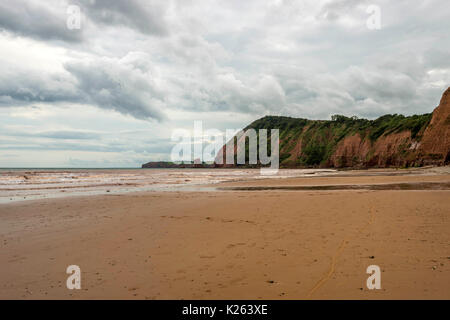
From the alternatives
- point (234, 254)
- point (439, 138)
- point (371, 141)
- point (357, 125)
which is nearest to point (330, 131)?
point (357, 125)

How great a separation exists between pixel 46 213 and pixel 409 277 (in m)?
12.0

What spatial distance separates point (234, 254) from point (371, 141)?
87.9 m

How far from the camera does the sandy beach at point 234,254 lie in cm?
401

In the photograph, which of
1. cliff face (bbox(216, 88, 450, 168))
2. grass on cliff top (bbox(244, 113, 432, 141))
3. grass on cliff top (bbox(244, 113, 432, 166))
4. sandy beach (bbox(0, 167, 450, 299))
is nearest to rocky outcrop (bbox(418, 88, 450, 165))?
cliff face (bbox(216, 88, 450, 168))

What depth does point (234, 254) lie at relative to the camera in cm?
562

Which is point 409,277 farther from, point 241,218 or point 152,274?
point 241,218

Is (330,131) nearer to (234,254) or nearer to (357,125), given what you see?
(357,125)

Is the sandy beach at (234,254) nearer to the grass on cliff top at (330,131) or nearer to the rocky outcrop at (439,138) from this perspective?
the rocky outcrop at (439,138)

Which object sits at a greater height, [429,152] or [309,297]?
[429,152]

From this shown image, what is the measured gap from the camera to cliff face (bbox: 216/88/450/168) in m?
49.4

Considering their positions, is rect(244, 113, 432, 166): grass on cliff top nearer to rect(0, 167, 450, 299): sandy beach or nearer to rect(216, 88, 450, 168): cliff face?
rect(216, 88, 450, 168): cliff face

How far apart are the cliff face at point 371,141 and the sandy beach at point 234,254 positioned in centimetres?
4935

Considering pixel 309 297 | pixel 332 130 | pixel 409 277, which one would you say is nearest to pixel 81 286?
pixel 309 297

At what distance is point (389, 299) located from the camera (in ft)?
11.7
